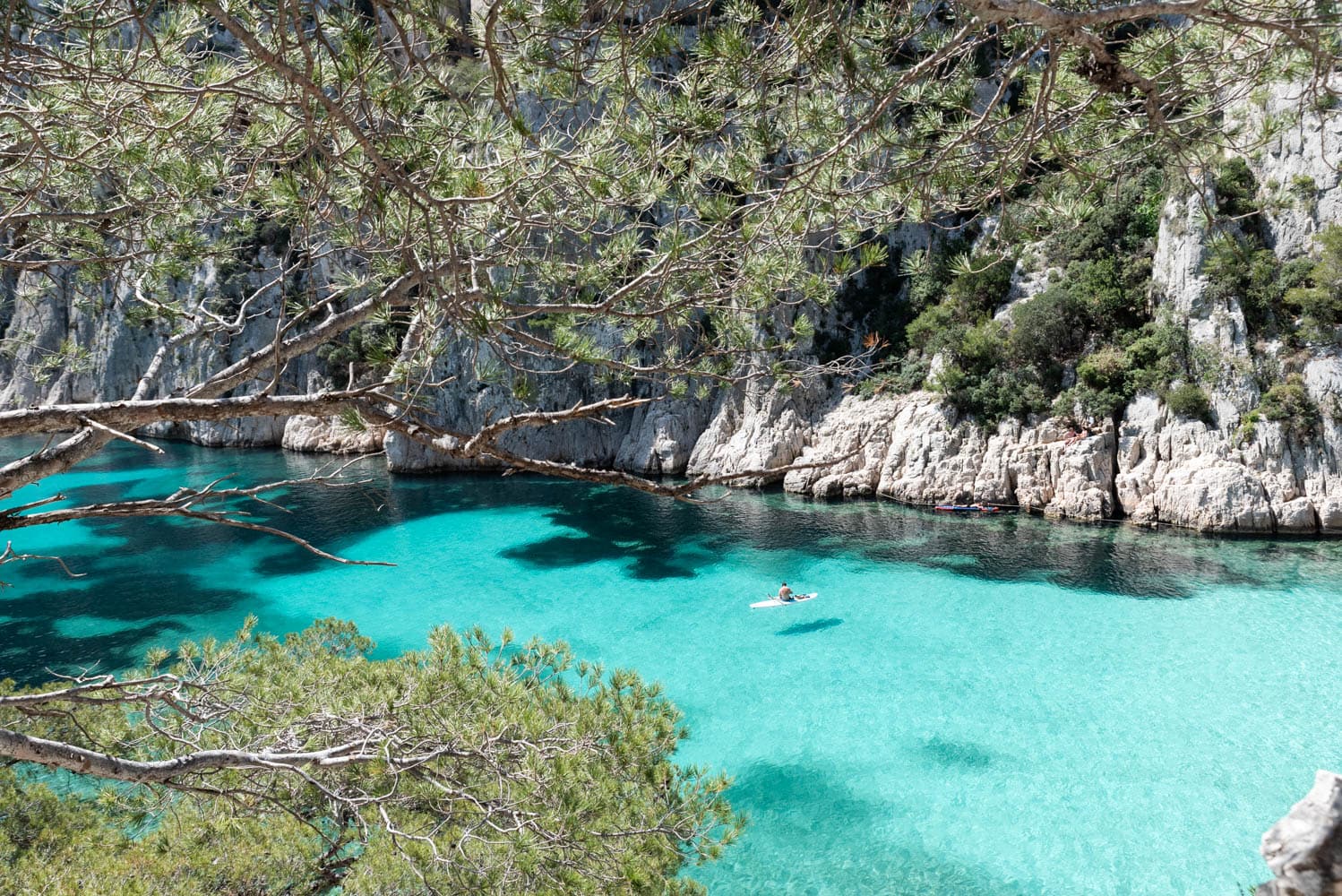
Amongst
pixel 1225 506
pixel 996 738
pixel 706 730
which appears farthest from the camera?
pixel 1225 506

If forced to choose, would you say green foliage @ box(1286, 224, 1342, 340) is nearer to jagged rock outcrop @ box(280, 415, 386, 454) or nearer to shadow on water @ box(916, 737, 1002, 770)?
shadow on water @ box(916, 737, 1002, 770)

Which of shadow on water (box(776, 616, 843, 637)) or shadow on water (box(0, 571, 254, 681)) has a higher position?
shadow on water (box(776, 616, 843, 637))

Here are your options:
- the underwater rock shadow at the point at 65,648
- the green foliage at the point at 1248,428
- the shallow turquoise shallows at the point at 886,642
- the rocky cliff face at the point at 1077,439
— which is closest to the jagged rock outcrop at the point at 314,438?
the rocky cliff face at the point at 1077,439

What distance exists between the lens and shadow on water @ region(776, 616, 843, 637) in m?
11.5

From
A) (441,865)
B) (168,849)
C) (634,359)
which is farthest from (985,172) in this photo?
(168,849)

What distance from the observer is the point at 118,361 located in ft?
98.5

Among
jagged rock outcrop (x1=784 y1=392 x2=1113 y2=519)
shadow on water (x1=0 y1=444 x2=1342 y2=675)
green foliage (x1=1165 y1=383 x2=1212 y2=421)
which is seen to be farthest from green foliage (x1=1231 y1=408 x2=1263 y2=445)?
jagged rock outcrop (x1=784 y1=392 x2=1113 y2=519)

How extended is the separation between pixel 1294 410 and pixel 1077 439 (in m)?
3.46

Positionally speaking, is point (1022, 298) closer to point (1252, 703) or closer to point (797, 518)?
point (797, 518)

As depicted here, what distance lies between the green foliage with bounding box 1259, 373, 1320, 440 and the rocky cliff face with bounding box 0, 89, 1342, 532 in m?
0.11

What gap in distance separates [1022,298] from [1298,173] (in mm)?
5379

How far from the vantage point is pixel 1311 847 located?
7.69ft

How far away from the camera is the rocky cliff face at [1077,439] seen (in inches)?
538

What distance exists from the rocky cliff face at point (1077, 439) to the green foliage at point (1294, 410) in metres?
0.11
